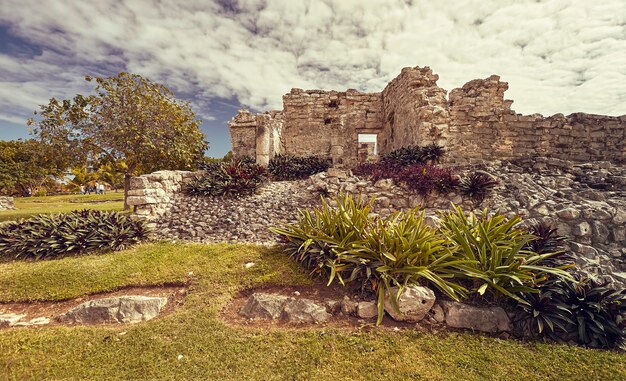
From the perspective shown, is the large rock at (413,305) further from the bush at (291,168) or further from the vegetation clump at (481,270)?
the bush at (291,168)

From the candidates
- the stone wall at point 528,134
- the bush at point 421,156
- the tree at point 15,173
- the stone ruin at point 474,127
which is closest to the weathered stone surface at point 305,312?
the bush at point 421,156

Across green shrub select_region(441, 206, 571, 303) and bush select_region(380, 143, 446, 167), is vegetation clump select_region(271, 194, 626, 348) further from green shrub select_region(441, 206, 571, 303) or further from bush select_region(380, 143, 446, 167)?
bush select_region(380, 143, 446, 167)

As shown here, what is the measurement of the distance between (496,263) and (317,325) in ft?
9.05

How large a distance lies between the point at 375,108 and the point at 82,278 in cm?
1370

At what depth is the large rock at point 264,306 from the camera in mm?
3624

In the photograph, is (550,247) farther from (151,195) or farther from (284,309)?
(151,195)

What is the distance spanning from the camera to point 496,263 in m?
3.54

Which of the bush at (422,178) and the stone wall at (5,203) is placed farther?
the stone wall at (5,203)

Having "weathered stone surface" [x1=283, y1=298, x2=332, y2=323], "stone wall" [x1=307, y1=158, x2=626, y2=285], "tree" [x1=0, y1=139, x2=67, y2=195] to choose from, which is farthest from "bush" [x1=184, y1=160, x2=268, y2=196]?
"tree" [x1=0, y1=139, x2=67, y2=195]

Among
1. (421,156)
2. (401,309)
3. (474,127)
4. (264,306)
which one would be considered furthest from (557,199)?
(264,306)

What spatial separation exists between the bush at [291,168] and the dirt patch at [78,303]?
711 cm

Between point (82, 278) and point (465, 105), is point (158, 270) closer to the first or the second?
point (82, 278)

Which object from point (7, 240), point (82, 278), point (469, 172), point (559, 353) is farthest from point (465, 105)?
point (7, 240)

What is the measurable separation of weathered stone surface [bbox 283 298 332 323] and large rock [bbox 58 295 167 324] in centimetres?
210
